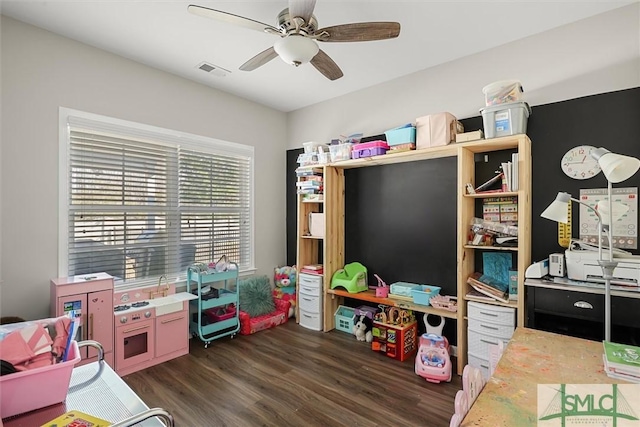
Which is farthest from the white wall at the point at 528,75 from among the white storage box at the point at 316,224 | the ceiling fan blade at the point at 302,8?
the ceiling fan blade at the point at 302,8

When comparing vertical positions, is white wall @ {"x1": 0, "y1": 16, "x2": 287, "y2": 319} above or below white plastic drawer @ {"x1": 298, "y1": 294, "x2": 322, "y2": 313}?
above

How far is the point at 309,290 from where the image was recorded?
145 inches

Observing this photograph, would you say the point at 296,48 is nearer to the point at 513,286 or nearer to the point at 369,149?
the point at 369,149

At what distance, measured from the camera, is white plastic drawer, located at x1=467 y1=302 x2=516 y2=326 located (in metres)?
2.37

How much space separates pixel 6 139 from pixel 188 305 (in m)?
1.97

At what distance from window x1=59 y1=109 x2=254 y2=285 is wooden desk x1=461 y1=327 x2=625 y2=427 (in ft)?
10.1

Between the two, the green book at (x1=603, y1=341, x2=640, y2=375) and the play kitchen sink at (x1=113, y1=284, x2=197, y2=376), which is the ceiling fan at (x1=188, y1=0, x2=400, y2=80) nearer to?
the green book at (x1=603, y1=341, x2=640, y2=375)

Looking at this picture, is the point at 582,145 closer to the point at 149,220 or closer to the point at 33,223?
the point at 149,220

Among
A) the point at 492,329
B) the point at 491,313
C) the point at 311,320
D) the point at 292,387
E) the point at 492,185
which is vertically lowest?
the point at 292,387

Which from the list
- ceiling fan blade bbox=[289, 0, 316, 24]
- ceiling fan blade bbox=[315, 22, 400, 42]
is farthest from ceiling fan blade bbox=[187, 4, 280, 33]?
ceiling fan blade bbox=[315, 22, 400, 42]

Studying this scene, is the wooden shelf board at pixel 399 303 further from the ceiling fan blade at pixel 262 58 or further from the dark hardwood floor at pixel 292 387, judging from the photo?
the ceiling fan blade at pixel 262 58

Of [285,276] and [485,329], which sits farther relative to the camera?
[285,276]

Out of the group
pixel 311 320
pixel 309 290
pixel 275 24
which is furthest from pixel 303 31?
pixel 311 320

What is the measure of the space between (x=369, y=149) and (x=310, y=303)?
189 centimetres
